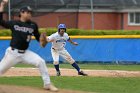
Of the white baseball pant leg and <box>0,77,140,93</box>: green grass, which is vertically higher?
the white baseball pant leg

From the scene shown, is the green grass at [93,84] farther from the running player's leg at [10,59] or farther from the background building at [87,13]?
the background building at [87,13]

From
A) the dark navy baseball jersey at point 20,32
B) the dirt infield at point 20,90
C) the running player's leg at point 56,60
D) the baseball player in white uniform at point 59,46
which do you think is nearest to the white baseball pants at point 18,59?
the dark navy baseball jersey at point 20,32

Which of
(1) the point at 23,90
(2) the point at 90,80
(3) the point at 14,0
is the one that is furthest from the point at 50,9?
(1) the point at 23,90

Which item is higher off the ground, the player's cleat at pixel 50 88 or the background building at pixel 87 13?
the background building at pixel 87 13

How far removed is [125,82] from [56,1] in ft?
61.9

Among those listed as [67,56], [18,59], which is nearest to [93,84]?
[18,59]

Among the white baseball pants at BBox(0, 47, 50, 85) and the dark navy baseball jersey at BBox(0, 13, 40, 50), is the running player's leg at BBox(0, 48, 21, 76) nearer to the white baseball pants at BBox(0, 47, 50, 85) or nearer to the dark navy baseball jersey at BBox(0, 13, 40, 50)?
the white baseball pants at BBox(0, 47, 50, 85)

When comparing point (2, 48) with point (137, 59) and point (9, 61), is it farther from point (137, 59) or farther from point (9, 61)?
point (9, 61)

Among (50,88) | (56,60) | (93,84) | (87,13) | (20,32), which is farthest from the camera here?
(87,13)

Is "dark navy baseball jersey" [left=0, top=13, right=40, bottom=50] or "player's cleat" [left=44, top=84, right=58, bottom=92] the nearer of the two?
"dark navy baseball jersey" [left=0, top=13, right=40, bottom=50]

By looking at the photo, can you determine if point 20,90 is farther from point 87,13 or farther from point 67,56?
point 87,13

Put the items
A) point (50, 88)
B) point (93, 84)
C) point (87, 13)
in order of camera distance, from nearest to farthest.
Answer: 1. point (50, 88)
2. point (93, 84)
3. point (87, 13)

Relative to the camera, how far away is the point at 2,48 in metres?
24.2

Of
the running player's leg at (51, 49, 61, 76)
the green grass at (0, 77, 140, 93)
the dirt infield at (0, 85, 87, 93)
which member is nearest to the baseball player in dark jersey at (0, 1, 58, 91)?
the dirt infield at (0, 85, 87, 93)
